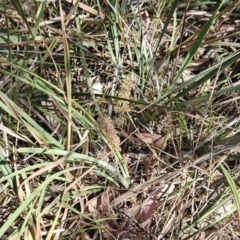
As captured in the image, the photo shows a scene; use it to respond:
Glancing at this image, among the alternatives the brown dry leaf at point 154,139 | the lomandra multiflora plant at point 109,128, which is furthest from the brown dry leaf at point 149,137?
the lomandra multiflora plant at point 109,128

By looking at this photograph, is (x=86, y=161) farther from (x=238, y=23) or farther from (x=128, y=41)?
(x=238, y=23)

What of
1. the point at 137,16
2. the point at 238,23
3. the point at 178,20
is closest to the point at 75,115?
the point at 137,16

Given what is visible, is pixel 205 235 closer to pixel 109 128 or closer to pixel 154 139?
pixel 154 139

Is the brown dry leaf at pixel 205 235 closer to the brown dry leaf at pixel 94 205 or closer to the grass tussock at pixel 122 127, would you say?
the grass tussock at pixel 122 127

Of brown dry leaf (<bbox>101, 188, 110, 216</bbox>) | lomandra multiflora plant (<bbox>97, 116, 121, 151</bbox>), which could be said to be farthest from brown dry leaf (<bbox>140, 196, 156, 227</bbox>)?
lomandra multiflora plant (<bbox>97, 116, 121, 151</bbox>)

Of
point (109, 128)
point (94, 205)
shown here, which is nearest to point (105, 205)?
point (94, 205)

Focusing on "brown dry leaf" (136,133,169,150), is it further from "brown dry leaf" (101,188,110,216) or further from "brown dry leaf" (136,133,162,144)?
"brown dry leaf" (101,188,110,216)

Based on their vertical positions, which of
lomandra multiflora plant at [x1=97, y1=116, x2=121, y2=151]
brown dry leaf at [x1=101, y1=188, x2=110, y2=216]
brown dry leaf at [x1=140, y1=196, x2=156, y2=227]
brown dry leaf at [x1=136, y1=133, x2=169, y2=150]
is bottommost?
brown dry leaf at [x1=140, y1=196, x2=156, y2=227]

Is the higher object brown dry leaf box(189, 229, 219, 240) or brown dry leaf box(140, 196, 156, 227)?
brown dry leaf box(140, 196, 156, 227)
